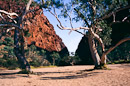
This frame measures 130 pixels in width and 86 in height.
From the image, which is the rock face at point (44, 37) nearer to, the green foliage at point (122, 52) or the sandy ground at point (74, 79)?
the green foliage at point (122, 52)

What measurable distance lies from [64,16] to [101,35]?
5.19 meters

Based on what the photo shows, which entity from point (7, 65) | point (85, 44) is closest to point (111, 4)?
point (7, 65)

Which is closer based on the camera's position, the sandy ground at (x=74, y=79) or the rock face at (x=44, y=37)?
the sandy ground at (x=74, y=79)

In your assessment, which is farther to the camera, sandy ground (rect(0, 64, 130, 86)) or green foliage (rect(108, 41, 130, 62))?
green foliage (rect(108, 41, 130, 62))

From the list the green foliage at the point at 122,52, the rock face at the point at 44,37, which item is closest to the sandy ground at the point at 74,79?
the green foliage at the point at 122,52

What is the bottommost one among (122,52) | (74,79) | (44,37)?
(74,79)

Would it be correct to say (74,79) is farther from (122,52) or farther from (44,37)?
(44,37)

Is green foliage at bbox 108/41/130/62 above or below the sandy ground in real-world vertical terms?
above

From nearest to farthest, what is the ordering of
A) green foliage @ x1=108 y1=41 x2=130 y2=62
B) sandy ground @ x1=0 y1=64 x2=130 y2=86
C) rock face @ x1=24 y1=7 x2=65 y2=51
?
sandy ground @ x1=0 y1=64 x2=130 y2=86, green foliage @ x1=108 y1=41 x2=130 y2=62, rock face @ x1=24 y1=7 x2=65 y2=51

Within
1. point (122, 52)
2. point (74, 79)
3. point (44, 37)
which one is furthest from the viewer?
point (44, 37)

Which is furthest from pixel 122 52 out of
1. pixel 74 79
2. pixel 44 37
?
pixel 44 37

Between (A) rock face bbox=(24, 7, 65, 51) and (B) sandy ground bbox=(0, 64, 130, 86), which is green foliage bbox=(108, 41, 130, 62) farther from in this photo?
(B) sandy ground bbox=(0, 64, 130, 86)

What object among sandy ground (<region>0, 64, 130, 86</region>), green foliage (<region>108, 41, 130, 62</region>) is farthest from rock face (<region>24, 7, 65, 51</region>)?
sandy ground (<region>0, 64, 130, 86</region>)

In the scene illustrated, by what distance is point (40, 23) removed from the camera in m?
49.6
